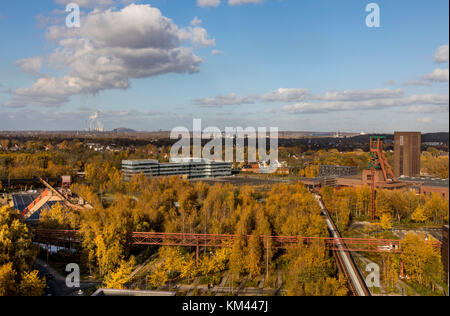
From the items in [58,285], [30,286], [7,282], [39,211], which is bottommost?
[58,285]

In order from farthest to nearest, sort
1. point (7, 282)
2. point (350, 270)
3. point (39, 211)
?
1. point (39, 211)
2. point (350, 270)
3. point (7, 282)

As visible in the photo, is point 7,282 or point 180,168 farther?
point 180,168

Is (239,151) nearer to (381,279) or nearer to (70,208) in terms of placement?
(70,208)

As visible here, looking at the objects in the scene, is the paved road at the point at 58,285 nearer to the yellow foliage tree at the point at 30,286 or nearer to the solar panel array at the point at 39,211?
the yellow foliage tree at the point at 30,286

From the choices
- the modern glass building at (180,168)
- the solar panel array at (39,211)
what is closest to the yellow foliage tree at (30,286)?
the solar panel array at (39,211)

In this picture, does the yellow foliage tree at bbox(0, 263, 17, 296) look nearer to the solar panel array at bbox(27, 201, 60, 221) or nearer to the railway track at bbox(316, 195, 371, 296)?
the solar panel array at bbox(27, 201, 60, 221)

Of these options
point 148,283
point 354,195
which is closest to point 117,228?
point 148,283

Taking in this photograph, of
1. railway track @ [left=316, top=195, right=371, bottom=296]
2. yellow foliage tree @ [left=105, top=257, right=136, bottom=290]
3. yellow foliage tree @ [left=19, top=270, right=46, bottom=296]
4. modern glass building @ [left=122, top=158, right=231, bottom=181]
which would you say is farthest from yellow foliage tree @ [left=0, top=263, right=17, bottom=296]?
modern glass building @ [left=122, top=158, right=231, bottom=181]

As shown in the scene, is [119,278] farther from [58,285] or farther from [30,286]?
[30,286]

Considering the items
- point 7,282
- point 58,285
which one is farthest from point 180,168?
point 7,282
